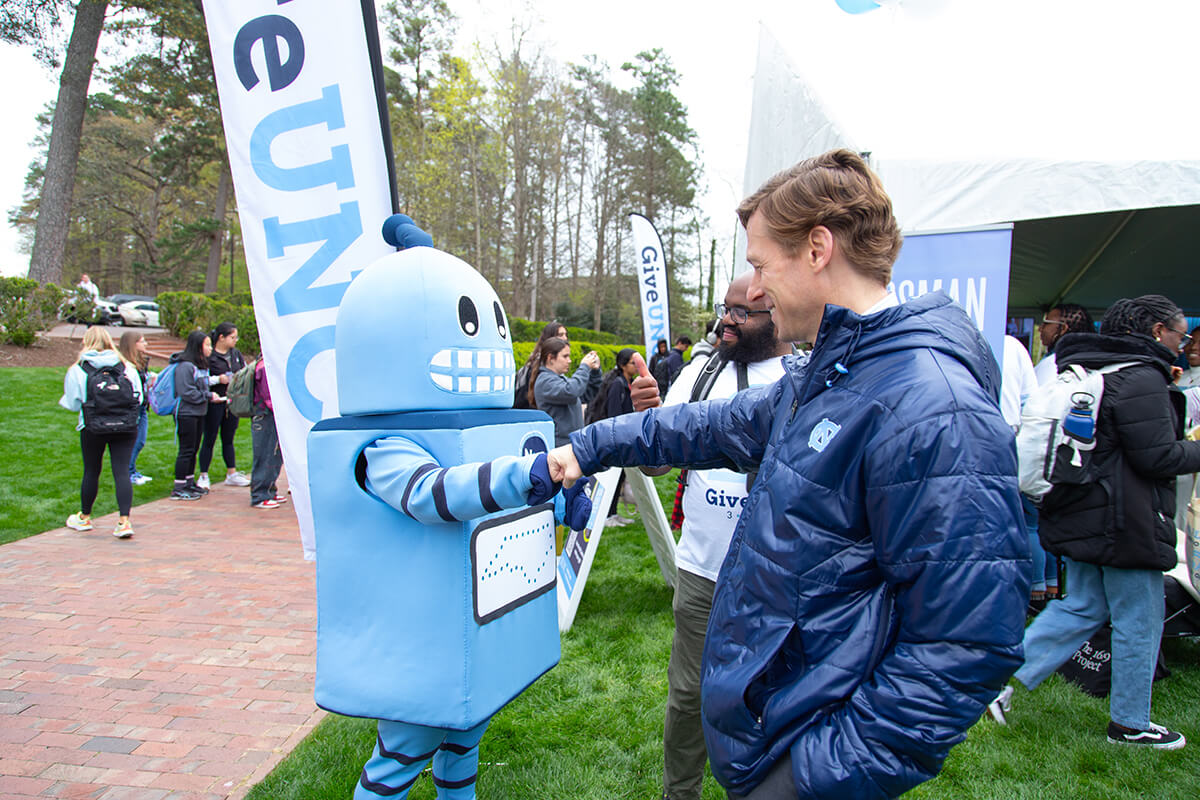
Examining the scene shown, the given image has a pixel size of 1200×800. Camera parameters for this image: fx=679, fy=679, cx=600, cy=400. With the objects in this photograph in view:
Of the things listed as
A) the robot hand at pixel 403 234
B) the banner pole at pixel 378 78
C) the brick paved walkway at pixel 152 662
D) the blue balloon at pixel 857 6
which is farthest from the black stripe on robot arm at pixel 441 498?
the blue balloon at pixel 857 6

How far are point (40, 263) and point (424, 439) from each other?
19.4m

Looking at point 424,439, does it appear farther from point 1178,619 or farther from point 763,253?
point 1178,619

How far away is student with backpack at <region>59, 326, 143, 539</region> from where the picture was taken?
569cm

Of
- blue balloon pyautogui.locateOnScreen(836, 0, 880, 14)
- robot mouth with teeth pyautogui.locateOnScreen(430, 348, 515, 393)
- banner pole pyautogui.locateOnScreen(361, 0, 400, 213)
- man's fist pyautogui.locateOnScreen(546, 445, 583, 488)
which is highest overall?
blue balloon pyautogui.locateOnScreen(836, 0, 880, 14)

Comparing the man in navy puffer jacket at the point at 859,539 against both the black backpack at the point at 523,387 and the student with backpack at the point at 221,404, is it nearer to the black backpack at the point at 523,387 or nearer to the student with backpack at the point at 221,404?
the black backpack at the point at 523,387

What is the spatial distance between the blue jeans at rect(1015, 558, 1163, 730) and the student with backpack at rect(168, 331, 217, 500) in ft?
25.7

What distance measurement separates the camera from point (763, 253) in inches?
56.2

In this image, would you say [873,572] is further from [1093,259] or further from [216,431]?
[1093,259]

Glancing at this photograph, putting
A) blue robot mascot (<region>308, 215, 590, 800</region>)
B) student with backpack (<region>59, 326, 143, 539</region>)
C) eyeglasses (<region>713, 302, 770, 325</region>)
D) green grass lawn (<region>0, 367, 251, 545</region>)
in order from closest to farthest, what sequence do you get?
blue robot mascot (<region>308, 215, 590, 800</region>), eyeglasses (<region>713, 302, 770, 325</region>), student with backpack (<region>59, 326, 143, 539</region>), green grass lawn (<region>0, 367, 251, 545</region>)

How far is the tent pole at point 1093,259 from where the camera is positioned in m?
7.05

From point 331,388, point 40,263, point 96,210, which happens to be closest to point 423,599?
point 331,388

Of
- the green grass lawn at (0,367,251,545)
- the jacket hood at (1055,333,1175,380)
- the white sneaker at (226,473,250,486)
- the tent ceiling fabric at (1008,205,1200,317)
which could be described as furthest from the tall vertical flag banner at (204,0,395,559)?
the white sneaker at (226,473,250,486)

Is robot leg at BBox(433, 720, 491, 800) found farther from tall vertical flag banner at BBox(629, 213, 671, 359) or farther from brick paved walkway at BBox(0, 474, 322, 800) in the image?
tall vertical flag banner at BBox(629, 213, 671, 359)

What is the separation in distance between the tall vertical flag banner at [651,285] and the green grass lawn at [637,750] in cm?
451
